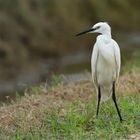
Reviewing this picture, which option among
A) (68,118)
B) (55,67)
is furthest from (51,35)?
(68,118)

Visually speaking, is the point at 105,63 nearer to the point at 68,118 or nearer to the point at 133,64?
the point at 68,118

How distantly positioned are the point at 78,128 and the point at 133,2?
63.1 feet

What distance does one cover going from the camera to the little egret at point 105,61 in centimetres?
797

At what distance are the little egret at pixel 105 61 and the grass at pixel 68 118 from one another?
255mm

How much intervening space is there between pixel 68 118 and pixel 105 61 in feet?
2.87

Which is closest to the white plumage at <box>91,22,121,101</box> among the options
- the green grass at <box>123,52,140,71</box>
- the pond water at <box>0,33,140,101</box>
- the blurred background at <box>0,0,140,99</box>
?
the green grass at <box>123,52,140,71</box>

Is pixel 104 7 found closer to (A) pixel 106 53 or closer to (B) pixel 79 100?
(B) pixel 79 100

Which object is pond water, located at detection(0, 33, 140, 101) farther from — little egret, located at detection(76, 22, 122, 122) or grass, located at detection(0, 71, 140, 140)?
little egret, located at detection(76, 22, 122, 122)

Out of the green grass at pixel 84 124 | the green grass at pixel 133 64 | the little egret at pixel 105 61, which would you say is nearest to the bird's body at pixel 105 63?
the little egret at pixel 105 61

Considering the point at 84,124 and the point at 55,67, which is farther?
the point at 55,67

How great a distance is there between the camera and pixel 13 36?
69.6 ft

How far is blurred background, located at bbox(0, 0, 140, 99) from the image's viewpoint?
65.9ft

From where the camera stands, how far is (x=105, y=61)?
8.07 m

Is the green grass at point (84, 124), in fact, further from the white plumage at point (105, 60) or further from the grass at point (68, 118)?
the white plumage at point (105, 60)
